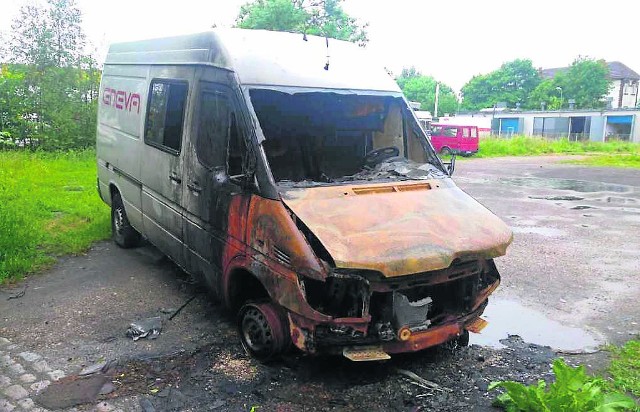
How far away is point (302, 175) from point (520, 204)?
9137 mm

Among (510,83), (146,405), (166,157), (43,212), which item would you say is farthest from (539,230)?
(510,83)

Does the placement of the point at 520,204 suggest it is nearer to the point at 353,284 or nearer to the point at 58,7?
the point at 353,284

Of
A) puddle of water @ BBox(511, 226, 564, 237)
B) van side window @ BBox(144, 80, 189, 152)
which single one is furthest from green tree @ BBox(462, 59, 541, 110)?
van side window @ BBox(144, 80, 189, 152)

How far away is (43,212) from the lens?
9188mm

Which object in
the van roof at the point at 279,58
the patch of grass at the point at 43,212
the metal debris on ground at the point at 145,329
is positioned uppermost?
the van roof at the point at 279,58

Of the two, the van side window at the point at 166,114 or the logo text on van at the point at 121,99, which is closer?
the van side window at the point at 166,114

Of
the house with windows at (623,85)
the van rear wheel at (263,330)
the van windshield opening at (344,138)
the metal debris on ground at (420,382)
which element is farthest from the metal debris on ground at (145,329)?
the house with windows at (623,85)

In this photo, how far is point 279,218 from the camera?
378cm

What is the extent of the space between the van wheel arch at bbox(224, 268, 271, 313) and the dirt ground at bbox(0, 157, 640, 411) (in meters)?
0.39

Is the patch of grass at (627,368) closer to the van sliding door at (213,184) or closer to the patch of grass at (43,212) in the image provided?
the van sliding door at (213,184)

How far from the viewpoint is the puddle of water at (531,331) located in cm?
490

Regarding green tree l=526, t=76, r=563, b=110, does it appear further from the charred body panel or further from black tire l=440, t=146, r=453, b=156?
the charred body panel

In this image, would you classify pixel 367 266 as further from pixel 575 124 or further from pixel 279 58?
pixel 575 124

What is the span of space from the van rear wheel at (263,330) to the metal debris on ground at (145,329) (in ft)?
3.04
